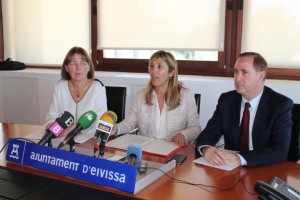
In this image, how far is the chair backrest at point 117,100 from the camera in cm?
274

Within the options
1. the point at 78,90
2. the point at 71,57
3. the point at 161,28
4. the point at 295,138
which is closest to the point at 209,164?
the point at 295,138

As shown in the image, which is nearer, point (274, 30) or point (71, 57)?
point (71, 57)

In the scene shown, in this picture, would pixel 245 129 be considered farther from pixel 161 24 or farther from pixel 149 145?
pixel 161 24

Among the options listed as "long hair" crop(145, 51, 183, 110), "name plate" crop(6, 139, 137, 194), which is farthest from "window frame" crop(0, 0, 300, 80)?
"name plate" crop(6, 139, 137, 194)

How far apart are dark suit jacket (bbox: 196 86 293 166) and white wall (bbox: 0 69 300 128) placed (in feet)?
3.18

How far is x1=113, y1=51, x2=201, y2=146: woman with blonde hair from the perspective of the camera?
245 cm

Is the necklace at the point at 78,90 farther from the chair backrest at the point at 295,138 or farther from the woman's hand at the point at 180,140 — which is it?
the chair backrest at the point at 295,138

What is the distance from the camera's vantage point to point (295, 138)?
201 centimetres

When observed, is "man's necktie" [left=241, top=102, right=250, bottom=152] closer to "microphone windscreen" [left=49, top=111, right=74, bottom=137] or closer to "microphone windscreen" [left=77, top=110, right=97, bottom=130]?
"microphone windscreen" [left=77, top=110, right=97, bottom=130]

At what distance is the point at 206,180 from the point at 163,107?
1.02 m

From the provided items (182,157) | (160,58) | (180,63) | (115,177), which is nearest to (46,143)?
(115,177)

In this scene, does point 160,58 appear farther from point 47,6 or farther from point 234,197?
point 47,6

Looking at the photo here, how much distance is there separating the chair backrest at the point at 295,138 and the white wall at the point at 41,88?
109cm

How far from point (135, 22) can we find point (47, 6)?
1259 mm
